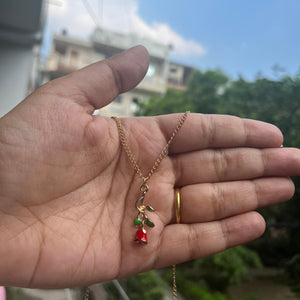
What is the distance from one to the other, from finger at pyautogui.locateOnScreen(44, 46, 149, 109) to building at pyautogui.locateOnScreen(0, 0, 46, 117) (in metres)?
1.30

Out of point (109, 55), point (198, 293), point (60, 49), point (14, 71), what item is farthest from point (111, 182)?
point (14, 71)

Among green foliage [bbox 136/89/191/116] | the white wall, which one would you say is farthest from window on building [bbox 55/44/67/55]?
green foliage [bbox 136/89/191/116]

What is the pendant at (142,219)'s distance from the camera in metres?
0.74

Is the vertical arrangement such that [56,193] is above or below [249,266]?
above

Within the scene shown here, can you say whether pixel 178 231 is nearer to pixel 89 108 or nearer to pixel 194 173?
pixel 194 173

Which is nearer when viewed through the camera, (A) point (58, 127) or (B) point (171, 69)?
(A) point (58, 127)

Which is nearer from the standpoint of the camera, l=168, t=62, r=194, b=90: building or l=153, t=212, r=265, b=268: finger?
l=153, t=212, r=265, b=268: finger

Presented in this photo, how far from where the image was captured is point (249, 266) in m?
1.29

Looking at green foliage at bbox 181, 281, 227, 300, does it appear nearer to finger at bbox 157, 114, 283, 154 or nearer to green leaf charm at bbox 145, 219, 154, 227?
green leaf charm at bbox 145, 219, 154, 227

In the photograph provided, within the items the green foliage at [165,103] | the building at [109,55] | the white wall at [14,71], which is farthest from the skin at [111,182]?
the white wall at [14,71]

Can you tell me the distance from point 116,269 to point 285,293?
2.30 feet

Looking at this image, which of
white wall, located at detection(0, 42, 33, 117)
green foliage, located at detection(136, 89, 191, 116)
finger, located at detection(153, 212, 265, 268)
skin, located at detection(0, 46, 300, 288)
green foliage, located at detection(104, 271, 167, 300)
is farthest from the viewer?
white wall, located at detection(0, 42, 33, 117)

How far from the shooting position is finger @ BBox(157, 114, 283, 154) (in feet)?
2.66

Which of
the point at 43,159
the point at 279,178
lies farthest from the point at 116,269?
the point at 279,178
